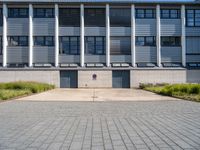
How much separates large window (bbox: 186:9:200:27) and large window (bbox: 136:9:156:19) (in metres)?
5.29

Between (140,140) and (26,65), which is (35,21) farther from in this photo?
(140,140)

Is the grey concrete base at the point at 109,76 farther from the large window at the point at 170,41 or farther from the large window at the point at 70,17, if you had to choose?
the large window at the point at 70,17

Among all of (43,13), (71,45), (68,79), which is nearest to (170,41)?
(71,45)

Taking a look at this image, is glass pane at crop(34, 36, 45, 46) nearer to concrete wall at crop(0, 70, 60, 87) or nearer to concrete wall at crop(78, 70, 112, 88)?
concrete wall at crop(0, 70, 60, 87)

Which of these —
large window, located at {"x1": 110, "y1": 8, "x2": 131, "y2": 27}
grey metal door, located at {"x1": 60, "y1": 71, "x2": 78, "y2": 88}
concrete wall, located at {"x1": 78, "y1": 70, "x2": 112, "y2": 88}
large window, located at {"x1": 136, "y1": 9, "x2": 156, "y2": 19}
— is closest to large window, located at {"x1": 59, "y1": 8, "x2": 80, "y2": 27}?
large window, located at {"x1": 110, "y1": 8, "x2": 131, "y2": 27}

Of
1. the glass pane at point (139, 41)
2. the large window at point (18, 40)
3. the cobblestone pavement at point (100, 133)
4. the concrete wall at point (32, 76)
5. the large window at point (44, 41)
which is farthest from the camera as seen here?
the glass pane at point (139, 41)

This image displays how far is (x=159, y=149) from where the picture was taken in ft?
22.7

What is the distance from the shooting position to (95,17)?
158 ft

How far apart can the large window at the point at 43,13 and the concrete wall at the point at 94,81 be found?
9817mm

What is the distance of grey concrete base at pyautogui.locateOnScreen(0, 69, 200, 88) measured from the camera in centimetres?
4638

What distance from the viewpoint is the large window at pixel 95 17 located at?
157ft

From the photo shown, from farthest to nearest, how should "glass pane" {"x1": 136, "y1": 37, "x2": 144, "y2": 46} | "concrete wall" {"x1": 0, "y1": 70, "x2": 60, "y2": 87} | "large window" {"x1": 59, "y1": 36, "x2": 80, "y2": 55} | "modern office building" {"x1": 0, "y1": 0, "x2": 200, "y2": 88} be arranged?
"glass pane" {"x1": 136, "y1": 37, "x2": 144, "y2": 46}
"large window" {"x1": 59, "y1": 36, "x2": 80, "y2": 55}
"modern office building" {"x1": 0, "y1": 0, "x2": 200, "y2": 88}
"concrete wall" {"x1": 0, "y1": 70, "x2": 60, "y2": 87}

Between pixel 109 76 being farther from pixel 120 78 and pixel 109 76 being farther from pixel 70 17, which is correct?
pixel 70 17

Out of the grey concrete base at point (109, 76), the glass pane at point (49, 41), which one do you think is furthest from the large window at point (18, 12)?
the grey concrete base at point (109, 76)
